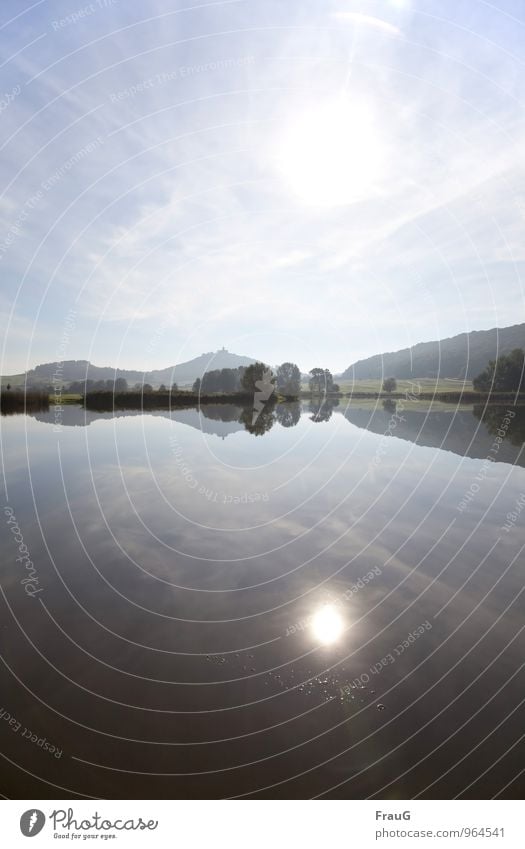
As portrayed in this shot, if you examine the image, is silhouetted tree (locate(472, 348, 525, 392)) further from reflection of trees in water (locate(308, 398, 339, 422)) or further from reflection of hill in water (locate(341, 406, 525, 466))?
reflection of hill in water (locate(341, 406, 525, 466))

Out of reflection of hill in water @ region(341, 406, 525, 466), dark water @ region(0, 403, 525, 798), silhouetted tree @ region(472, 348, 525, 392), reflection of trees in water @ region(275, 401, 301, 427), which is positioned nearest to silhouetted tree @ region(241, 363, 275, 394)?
reflection of trees in water @ region(275, 401, 301, 427)

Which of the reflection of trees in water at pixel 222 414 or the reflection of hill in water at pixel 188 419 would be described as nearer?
the reflection of hill in water at pixel 188 419

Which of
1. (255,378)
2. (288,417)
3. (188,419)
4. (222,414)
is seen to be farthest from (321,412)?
(255,378)

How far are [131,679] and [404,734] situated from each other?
517 cm

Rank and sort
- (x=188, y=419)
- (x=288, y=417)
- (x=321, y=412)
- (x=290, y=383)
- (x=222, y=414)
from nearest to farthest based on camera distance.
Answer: (x=188, y=419), (x=288, y=417), (x=222, y=414), (x=321, y=412), (x=290, y=383)

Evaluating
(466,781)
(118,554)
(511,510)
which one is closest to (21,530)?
(118,554)

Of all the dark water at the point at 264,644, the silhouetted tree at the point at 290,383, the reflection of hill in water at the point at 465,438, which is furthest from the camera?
the silhouetted tree at the point at 290,383

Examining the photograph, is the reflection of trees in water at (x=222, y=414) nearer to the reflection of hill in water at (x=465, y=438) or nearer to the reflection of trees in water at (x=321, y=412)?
the reflection of trees in water at (x=321, y=412)

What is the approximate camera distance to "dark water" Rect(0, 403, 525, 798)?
6961mm

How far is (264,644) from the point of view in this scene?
32.7 feet

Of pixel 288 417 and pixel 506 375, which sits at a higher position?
pixel 506 375

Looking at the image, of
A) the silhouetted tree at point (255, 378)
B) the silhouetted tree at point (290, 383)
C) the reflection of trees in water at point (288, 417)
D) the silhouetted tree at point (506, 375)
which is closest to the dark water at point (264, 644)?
the reflection of trees in water at point (288, 417)

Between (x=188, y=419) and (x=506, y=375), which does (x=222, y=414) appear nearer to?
(x=188, y=419)

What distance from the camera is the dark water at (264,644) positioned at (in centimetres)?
696
